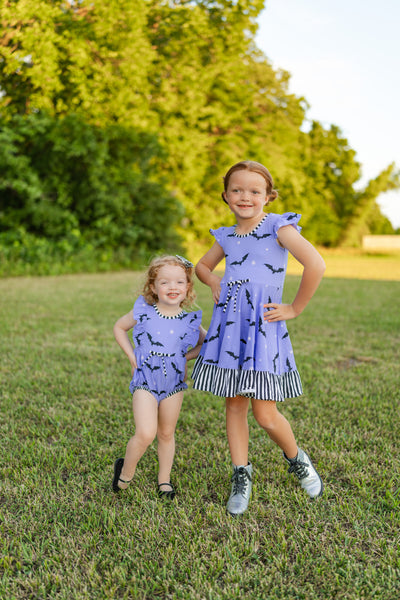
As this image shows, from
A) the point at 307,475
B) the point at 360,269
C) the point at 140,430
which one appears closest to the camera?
the point at 140,430

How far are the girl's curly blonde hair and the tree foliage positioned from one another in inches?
451

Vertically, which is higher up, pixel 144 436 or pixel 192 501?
pixel 144 436

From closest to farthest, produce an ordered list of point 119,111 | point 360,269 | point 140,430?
1. point 140,430
2. point 119,111
3. point 360,269

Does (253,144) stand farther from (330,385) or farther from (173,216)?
(330,385)

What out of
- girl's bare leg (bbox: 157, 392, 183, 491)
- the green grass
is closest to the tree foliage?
the green grass

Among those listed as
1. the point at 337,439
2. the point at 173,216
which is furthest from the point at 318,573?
the point at 173,216

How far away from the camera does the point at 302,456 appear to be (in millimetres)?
2443

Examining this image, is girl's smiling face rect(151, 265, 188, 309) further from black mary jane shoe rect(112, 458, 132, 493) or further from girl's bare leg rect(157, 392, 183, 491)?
black mary jane shoe rect(112, 458, 132, 493)

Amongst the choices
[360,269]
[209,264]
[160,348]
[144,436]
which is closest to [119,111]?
[360,269]

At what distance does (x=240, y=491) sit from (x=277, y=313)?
821mm

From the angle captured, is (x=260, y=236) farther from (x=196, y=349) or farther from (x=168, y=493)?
(x=168, y=493)

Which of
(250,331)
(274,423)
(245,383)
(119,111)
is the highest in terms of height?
(119,111)

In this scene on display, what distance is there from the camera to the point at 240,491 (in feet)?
7.47

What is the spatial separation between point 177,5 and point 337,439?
16.5m
